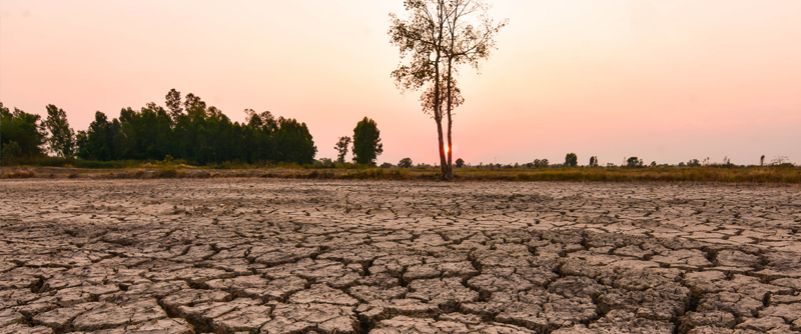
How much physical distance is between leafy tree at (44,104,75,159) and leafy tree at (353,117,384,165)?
139ft

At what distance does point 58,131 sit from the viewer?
215ft

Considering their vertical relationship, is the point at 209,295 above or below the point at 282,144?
below

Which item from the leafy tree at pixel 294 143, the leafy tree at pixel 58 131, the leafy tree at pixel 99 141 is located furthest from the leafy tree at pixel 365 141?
the leafy tree at pixel 58 131

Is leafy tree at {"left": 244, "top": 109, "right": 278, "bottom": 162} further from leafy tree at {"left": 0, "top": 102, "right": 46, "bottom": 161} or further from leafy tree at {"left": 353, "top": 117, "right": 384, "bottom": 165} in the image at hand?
leafy tree at {"left": 0, "top": 102, "right": 46, "bottom": 161}

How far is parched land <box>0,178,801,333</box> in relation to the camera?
268 centimetres

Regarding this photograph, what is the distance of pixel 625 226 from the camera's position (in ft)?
19.4

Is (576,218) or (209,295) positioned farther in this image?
(576,218)

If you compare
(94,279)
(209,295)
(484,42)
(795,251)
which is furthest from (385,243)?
(484,42)

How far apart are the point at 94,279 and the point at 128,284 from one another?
0.36 meters

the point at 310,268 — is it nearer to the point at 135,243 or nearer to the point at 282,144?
the point at 135,243

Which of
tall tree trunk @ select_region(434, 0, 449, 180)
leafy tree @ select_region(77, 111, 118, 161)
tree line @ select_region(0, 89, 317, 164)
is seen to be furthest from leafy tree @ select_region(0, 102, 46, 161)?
tall tree trunk @ select_region(434, 0, 449, 180)

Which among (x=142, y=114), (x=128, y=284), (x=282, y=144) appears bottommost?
(x=128, y=284)

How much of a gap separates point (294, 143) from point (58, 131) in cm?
3468

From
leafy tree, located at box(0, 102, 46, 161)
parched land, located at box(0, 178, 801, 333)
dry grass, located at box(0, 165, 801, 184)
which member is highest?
leafy tree, located at box(0, 102, 46, 161)
